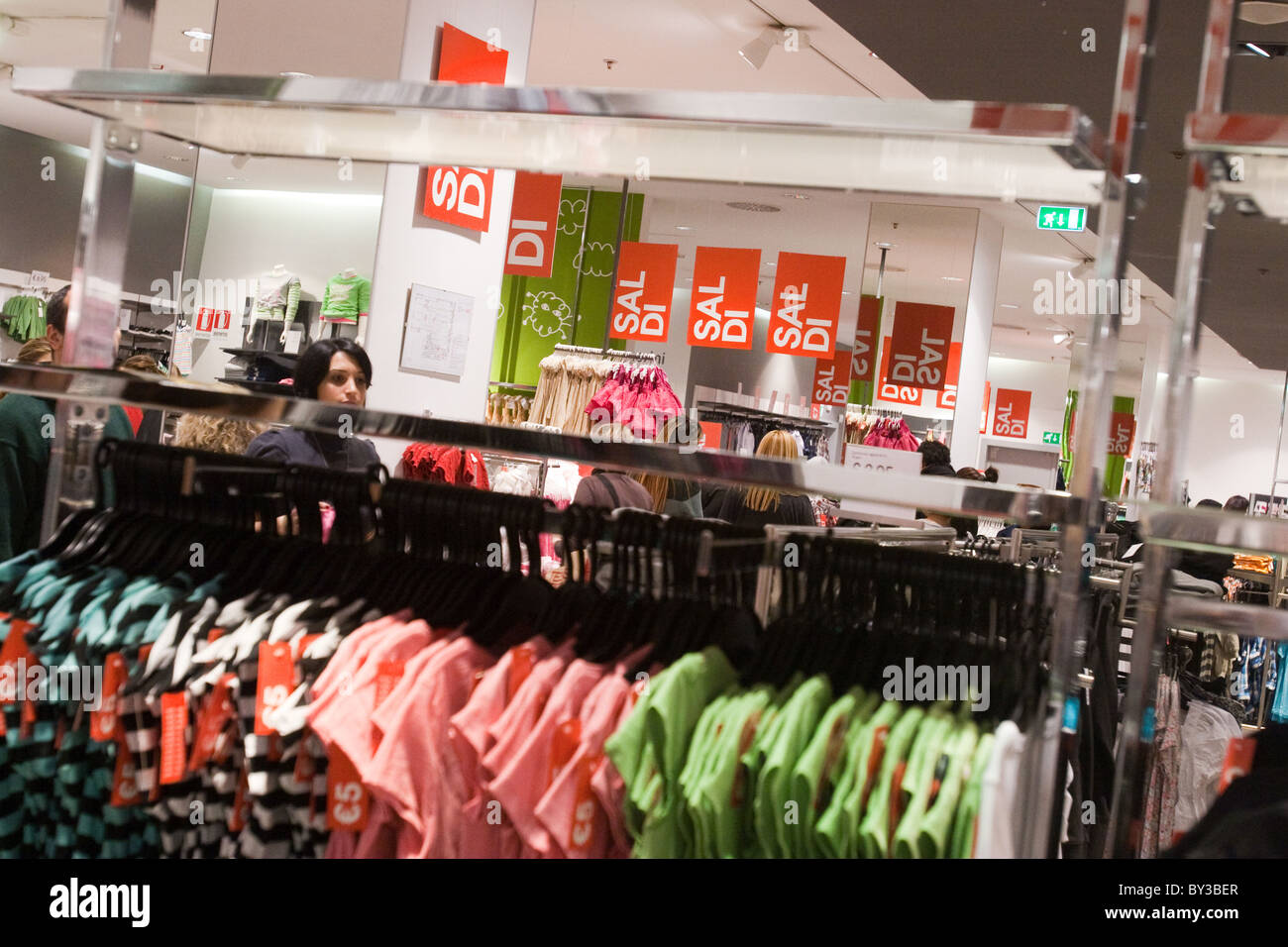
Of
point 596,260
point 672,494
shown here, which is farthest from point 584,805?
point 596,260

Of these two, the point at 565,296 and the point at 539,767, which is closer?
the point at 539,767

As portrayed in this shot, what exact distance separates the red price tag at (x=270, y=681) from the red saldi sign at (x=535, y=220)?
18.0 ft

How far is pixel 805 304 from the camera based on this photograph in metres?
10.1

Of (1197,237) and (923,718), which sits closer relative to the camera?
(923,718)

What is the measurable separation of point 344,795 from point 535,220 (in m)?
5.91

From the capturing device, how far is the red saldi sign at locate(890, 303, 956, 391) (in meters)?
11.4

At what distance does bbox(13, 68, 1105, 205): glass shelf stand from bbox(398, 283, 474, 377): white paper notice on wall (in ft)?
9.28

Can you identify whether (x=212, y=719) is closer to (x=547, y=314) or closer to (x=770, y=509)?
(x=770, y=509)

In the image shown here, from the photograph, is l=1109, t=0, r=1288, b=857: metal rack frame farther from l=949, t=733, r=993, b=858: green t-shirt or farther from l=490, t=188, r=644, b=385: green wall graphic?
l=490, t=188, r=644, b=385: green wall graphic

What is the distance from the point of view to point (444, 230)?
534 centimetres

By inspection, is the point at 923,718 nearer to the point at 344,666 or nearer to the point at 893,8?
the point at 344,666

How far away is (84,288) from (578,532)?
3.89 feet

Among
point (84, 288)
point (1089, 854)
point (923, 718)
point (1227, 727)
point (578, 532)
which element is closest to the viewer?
point (923, 718)
